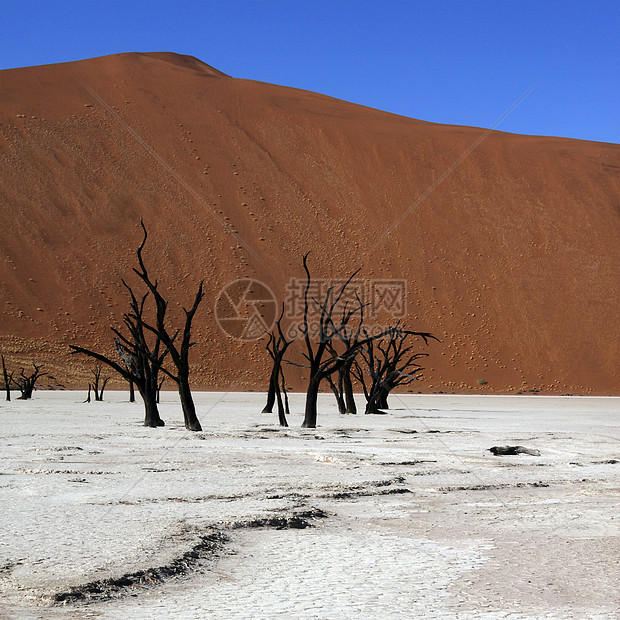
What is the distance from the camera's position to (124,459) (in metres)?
9.96

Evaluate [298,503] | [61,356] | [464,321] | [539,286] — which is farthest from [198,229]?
[298,503]

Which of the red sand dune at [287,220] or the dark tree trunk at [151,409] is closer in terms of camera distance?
the dark tree trunk at [151,409]

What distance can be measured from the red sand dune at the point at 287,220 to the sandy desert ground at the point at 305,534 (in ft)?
140

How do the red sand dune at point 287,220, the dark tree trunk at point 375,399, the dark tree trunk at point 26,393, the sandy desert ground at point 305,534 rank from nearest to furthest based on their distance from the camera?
the sandy desert ground at point 305,534
the dark tree trunk at point 375,399
the dark tree trunk at point 26,393
the red sand dune at point 287,220

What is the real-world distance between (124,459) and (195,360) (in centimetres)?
4538

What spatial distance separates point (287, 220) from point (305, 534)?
6151 cm

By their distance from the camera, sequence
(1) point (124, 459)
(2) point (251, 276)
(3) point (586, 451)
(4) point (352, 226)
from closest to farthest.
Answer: (1) point (124, 459) < (3) point (586, 451) < (2) point (251, 276) < (4) point (352, 226)

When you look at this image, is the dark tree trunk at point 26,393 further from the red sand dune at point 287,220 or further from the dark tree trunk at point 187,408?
the red sand dune at point 287,220

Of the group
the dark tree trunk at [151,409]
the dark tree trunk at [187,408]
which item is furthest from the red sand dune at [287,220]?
the dark tree trunk at [187,408]

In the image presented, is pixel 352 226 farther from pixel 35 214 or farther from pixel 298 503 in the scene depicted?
pixel 298 503

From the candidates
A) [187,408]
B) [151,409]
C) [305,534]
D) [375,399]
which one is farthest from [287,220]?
[305,534]

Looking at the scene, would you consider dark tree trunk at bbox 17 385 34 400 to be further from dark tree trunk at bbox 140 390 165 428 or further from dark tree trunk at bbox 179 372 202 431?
dark tree trunk at bbox 179 372 202 431

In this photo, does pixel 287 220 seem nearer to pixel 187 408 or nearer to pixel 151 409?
pixel 151 409

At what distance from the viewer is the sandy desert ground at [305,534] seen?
12.5ft
